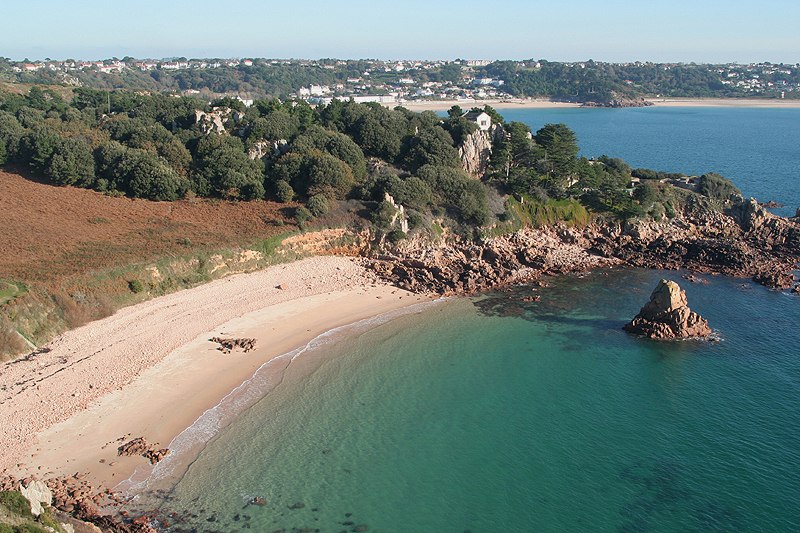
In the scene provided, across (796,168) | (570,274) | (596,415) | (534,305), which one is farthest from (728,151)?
(596,415)

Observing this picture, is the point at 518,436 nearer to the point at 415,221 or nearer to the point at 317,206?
the point at 415,221

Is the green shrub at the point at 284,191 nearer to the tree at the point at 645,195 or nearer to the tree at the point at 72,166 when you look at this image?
the tree at the point at 72,166

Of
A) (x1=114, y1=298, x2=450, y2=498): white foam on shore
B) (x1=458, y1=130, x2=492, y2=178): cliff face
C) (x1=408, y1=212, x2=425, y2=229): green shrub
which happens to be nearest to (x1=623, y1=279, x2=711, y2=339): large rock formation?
(x1=114, y1=298, x2=450, y2=498): white foam on shore

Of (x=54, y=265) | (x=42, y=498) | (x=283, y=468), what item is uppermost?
(x=54, y=265)

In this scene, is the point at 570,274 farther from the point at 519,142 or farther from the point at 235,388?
the point at 235,388

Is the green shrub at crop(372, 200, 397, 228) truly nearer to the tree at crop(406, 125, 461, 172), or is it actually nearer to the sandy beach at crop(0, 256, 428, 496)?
the sandy beach at crop(0, 256, 428, 496)

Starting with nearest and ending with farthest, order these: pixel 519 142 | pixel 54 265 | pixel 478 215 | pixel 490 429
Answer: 1. pixel 490 429
2. pixel 54 265
3. pixel 478 215
4. pixel 519 142

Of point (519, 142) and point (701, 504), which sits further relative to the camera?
point (519, 142)
